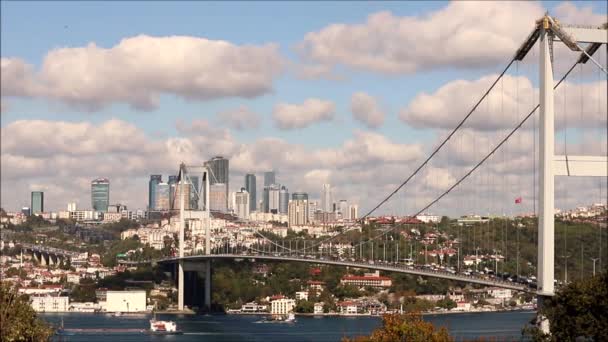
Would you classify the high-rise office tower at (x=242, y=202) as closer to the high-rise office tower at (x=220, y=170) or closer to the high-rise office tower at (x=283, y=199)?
the high-rise office tower at (x=283, y=199)

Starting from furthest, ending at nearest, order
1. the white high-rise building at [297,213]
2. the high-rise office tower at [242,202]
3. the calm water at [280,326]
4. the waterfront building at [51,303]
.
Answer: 1. the high-rise office tower at [242,202]
2. the white high-rise building at [297,213]
3. the waterfront building at [51,303]
4. the calm water at [280,326]

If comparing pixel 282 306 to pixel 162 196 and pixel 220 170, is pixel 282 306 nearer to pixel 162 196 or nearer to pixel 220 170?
pixel 220 170

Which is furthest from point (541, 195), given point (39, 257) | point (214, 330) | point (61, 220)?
point (61, 220)

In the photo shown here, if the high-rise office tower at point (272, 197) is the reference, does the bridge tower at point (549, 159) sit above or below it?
below

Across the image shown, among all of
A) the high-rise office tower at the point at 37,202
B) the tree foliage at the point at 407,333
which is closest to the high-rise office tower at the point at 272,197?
the high-rise office tower at the point at 37,202

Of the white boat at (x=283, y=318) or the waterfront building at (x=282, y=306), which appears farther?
the waterfront building at (x=282, y=306)

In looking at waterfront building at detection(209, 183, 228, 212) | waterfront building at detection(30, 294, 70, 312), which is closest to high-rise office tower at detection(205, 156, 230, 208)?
waterfront building at detection(209, 183, 228, 212)

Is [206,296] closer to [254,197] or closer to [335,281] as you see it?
[335,281]
